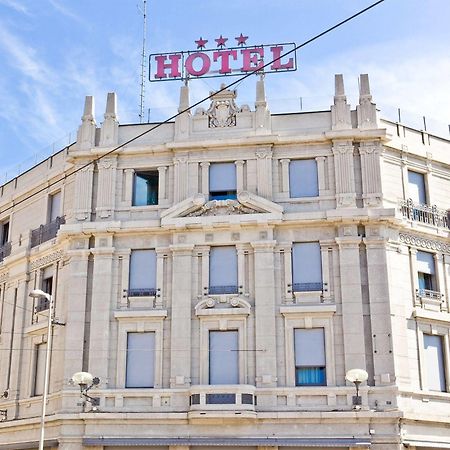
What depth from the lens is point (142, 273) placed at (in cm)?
3253

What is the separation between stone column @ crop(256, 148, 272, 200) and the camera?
32.4 m

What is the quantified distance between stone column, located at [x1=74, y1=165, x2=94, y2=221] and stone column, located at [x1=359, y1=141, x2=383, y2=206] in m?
A: 12.0

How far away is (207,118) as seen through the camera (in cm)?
3388

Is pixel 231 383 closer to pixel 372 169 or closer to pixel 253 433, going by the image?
pixel 253 433

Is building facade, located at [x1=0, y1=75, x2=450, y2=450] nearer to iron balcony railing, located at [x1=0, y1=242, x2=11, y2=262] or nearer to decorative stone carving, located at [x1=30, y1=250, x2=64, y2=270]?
decorative stone carving, located at [x1=30, y1=250, x2=64, y2=270]

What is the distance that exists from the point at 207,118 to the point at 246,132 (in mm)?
1968

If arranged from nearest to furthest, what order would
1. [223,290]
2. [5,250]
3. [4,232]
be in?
[223,290] < [5,250] < [4,232]

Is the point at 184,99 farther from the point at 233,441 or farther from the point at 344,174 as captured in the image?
the point at 233,441

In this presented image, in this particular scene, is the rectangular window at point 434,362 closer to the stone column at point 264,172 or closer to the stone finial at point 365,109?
the stone column at point 264,172

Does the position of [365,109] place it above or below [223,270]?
above

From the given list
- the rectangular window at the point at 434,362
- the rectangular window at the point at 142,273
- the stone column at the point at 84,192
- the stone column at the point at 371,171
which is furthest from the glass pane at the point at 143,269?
the rectangular window at the point at 434,362

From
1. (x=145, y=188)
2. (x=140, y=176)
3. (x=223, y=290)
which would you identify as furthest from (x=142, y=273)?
(x=140, y=176)

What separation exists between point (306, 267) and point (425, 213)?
20.7 ft

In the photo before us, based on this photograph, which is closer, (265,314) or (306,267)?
(265,314)
